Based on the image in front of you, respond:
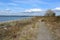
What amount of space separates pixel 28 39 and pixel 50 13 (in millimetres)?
85307

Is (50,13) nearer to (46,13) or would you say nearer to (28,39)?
(46,13)

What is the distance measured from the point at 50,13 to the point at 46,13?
4.88 m

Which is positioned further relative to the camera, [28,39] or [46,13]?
[46,13]

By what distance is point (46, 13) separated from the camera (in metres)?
104

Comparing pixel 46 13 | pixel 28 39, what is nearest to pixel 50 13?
pixel 46 13

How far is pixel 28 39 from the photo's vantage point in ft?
51.5

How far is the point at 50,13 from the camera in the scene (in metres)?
100

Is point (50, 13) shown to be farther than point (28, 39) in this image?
Yes
